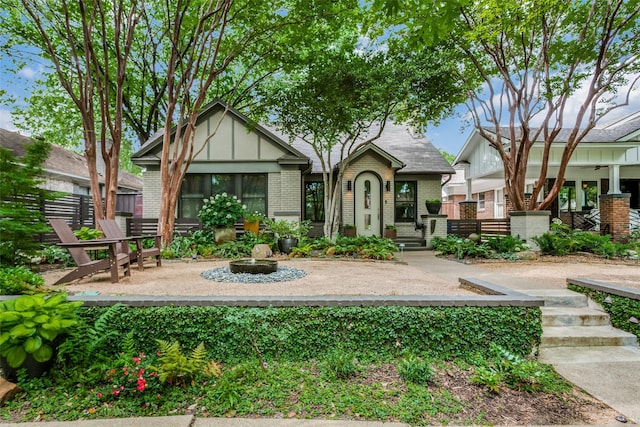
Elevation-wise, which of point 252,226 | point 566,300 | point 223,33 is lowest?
point 566,300

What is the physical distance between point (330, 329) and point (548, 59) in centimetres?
1180

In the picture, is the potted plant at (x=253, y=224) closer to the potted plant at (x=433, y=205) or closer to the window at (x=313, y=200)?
the window at (x=313, y=200)

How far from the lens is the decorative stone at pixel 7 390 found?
2.58 meters

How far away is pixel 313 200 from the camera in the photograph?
13.9 metres

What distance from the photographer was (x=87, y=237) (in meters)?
7.65

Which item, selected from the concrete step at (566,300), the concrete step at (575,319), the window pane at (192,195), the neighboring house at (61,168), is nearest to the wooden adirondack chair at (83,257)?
the concrete step at (575,319)

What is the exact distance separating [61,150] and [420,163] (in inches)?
740

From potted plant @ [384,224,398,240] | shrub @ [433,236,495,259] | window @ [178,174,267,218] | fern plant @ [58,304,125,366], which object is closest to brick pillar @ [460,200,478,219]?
potted plant @ [384,224,398,240]

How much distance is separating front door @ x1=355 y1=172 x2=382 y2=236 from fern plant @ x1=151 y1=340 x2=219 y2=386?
34.5ft

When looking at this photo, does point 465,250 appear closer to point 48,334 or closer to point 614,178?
point 614,178

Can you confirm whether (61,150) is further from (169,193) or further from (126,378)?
(126,378)

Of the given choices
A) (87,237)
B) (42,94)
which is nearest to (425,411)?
(87,237)

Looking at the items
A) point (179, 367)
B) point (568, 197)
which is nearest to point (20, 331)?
point (179, 367)

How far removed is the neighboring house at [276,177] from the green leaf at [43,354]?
8492mm
